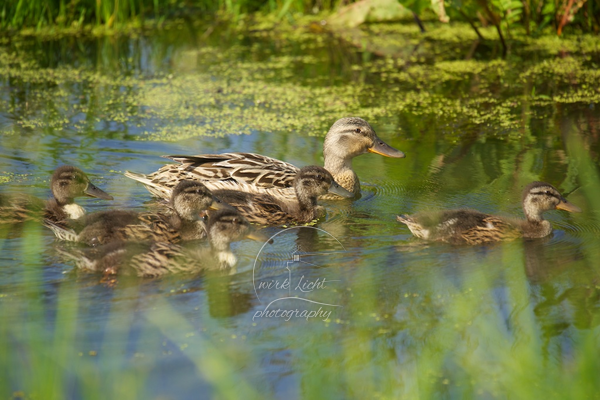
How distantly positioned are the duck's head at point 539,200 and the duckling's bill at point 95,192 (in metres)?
2.96

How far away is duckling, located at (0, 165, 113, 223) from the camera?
230 inches

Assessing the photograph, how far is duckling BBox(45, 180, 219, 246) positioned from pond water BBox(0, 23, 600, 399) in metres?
0.27

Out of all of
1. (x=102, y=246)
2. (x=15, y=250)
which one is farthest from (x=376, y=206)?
(x=15, y=250)

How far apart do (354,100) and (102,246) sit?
4.44 m

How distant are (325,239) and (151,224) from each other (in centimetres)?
117

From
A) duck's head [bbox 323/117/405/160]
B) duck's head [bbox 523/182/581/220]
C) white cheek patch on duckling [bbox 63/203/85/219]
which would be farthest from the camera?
duck's head [bbox 323/117/405/160]

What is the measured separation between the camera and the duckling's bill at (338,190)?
21.4 ft

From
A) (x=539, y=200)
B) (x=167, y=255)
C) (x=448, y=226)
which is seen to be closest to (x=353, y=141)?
(x=448, y=226)

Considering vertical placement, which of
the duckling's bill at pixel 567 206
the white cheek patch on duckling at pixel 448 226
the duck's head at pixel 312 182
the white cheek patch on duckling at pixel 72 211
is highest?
the duckling's bill at pixel 567 206

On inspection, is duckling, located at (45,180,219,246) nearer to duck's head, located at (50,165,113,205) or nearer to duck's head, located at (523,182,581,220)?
duck's head, located at (50,165,113,205)

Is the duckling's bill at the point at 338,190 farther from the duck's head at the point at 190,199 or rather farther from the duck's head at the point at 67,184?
the duck's head at the point at 67,184

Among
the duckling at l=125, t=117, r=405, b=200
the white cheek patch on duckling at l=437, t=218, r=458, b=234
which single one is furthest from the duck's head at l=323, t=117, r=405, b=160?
the white cheek patch on duckling at l=437, t=218, r=458, b=234

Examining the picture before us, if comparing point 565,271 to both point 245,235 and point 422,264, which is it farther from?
point 245,235
